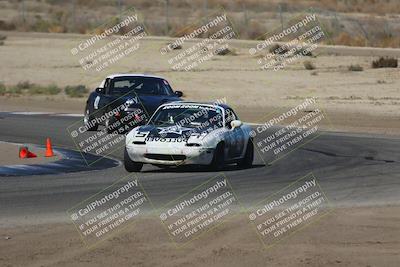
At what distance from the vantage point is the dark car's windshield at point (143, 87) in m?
27.9

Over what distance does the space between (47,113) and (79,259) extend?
2459cm

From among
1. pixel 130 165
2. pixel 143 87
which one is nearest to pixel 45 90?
pixel 143 87

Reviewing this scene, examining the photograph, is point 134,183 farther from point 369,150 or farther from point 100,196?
point 369,150

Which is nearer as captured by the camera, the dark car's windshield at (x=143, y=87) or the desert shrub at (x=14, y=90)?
the dark car's windshield at (x=143, y=87)

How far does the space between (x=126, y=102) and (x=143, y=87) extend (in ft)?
3.13

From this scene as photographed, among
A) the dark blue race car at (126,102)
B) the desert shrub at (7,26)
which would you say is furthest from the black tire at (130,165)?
the desert shrub at (7,26)

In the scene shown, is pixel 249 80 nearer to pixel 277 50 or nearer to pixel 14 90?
pixel 277 50

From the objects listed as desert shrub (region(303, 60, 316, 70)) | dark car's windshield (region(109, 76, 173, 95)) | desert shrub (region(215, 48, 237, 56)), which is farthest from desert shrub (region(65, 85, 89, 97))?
dark car's windshield (region(109, 76, 173, 95))

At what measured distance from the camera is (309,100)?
130 feet

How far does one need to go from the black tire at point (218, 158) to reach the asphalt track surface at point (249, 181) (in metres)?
0.16

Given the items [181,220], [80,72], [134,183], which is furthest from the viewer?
[80,72]

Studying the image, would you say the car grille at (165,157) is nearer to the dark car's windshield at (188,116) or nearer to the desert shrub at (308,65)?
the dark car's windshield at (188,116)

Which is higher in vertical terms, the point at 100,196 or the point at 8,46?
the point at 8,46

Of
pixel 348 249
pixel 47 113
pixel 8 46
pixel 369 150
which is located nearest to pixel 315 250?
pixel 348 249
